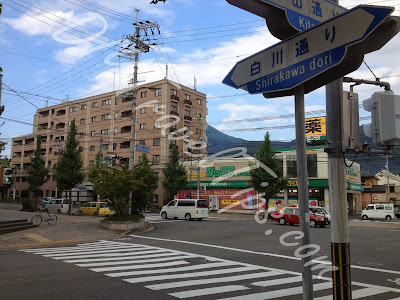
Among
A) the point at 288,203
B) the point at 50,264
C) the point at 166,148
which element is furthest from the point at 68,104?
the point at 50,264

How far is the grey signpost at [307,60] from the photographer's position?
8.92 feet

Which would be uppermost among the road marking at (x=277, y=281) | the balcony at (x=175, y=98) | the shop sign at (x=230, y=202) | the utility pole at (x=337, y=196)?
the balcony at (x=175, y=98)

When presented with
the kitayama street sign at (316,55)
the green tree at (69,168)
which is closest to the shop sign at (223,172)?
the green tree at (69,168)

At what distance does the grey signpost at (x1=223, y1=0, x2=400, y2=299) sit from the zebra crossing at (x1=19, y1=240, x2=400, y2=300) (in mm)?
4405

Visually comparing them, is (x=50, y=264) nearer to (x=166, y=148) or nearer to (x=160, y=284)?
(x=160, y=284)

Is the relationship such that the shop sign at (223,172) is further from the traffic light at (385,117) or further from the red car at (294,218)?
the traffic light at (385,117)

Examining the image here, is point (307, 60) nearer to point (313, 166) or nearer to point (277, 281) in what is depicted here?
point (277, 281)

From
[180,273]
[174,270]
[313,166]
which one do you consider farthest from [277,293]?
[313,166]

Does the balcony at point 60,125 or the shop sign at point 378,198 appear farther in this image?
the balcony at point 60,125

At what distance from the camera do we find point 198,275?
924 centimetres

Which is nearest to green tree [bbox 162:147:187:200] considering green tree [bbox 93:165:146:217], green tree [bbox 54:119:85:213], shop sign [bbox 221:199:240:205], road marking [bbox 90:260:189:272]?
shop sign [bbox 221:199:240:205]

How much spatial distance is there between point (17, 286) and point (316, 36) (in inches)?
317

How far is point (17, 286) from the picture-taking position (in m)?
7.61

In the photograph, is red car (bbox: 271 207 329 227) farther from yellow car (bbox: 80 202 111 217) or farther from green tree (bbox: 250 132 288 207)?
yellow car (bbox: 80 202 111 217)
